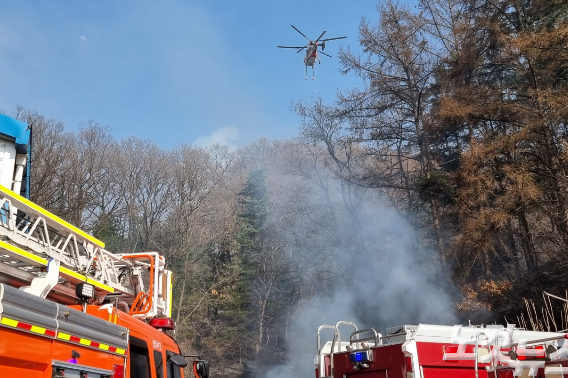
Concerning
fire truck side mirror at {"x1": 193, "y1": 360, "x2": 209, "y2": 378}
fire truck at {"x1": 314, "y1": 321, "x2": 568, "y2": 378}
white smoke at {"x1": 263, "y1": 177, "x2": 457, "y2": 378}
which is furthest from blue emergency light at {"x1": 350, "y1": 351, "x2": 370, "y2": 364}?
white smoke at {"x1": 263, "y1": 177, "x2": 457, "y2": 378}

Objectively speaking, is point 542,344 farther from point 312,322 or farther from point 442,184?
point 312,322

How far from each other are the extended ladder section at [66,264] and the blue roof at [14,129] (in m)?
3.79

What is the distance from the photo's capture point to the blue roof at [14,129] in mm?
9227

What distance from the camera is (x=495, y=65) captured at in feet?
59.5

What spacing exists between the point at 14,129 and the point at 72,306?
229 inches

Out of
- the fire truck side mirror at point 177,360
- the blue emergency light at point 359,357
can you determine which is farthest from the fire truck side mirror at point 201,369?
the blue emergency light at point 359,357

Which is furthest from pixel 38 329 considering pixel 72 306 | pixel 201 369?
pixel 201 369

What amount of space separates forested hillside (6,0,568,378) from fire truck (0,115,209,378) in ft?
34.8

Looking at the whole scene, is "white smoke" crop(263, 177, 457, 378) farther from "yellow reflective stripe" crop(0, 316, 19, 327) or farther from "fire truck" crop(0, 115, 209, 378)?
"yellow reflective stripe" crop(0, 316, 19, 327)

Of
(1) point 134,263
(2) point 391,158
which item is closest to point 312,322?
(2) point 391,158

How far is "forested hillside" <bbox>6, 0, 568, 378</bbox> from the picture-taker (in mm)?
14703

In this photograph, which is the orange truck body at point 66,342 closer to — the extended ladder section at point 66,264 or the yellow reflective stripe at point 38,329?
the yellow reflective stripe at point 38,329

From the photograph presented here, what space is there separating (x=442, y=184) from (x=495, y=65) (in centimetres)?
473

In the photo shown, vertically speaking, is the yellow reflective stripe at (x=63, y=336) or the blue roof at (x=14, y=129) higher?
the blue roof at (x=14, y=129)
